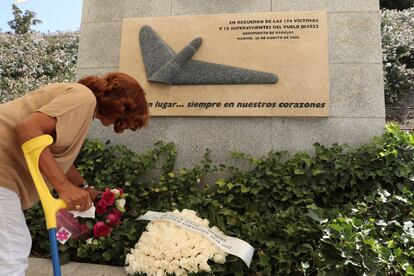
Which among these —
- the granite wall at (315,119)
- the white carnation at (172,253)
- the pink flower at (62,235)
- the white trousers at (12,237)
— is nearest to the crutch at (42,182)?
the white trousers at (12,237)

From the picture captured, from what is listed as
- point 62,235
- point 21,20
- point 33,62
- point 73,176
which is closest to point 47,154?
point 73,176

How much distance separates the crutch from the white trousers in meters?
0.14

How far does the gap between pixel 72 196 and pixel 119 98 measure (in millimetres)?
543

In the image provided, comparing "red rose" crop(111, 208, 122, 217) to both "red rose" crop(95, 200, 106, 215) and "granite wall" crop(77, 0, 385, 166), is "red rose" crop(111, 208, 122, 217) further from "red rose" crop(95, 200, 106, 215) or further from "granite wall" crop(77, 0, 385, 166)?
"granite wall" crop(77, 0, 385, 166)

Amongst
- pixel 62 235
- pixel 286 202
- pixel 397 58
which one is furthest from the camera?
pixel 397 58

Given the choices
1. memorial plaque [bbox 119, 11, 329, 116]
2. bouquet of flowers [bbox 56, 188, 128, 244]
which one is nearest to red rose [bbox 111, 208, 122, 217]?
bouquet of flowers [bbox 56, 188, 128, 244]

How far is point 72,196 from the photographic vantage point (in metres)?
1.59

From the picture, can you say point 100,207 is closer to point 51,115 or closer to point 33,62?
point 51,115

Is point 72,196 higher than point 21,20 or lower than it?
lower

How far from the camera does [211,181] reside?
12.6 ft

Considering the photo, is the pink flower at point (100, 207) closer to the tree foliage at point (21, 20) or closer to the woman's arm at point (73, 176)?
the woman's arm at point (73, 176)

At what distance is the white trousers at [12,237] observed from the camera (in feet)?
5.04

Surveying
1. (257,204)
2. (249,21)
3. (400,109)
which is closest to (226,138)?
(257,204)

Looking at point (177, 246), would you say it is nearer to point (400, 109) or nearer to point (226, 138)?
point (226, 138)
